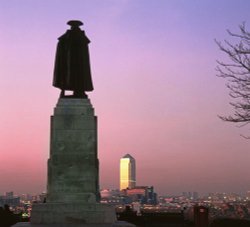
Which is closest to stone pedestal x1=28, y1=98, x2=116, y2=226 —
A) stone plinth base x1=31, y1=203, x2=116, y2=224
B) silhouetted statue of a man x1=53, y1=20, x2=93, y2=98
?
stone plinth base x1=31, y1=203, x2=116, y2=224

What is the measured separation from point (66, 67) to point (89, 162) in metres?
3.80

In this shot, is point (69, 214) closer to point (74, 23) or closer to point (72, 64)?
point (72, 64)

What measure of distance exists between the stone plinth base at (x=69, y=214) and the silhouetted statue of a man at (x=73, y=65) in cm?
425

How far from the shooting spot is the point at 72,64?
20.2 metres

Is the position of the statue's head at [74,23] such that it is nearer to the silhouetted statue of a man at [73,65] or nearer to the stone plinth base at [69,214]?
the silhouetted statue of a man at [73,65]

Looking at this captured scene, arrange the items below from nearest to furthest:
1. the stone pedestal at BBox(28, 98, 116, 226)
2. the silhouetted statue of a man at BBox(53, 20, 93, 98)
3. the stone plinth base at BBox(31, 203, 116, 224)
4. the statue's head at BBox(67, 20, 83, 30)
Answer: the stone plinth base at BBox(31, 203, 116, 224) → the stone pedestal at BBox(28, 98, 116, 226) → the silhouetted statue of a man at BBox(53, 20, 93, 98) → the statue's head at BBox(67, 20, 83, 30)

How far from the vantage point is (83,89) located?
2012 centimetres

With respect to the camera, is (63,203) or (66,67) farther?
(66,67)

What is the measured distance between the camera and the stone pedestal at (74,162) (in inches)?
732

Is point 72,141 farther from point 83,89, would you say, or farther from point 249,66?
point 249,66

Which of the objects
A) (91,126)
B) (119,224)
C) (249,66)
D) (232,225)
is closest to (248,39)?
(249,66)

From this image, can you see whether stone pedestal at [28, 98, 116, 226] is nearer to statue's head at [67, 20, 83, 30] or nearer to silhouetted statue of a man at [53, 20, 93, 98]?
silhouetted statue of a man at [53, 20, 93, 98]

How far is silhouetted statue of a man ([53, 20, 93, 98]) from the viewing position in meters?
20.1

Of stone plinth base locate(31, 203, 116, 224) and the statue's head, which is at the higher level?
the statue's head
